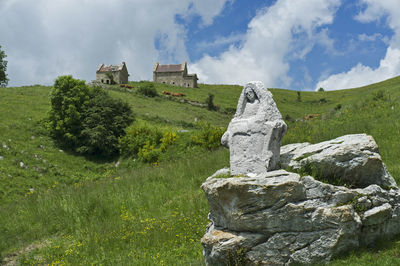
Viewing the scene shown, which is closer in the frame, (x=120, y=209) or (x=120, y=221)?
(x=120, y=221)

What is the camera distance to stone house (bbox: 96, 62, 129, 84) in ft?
227

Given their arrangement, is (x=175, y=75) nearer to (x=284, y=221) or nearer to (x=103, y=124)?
(x=103, y=124)

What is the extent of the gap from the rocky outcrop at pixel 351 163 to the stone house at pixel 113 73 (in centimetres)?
6640

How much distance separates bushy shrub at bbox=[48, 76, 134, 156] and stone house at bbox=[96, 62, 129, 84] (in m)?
41.6

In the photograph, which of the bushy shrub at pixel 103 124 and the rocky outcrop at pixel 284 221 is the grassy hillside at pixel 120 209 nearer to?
the rocky outcrop at pixel 284 221

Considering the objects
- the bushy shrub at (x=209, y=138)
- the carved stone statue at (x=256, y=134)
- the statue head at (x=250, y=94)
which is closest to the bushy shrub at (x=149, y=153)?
the bushy shrub at (x=209, y=138)

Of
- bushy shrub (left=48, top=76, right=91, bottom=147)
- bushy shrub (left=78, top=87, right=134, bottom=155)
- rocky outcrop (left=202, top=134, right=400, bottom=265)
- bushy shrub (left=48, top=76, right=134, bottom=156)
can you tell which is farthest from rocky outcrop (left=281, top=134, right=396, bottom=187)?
bushy shrub (left=48, top=76, right=91, bottom=147)

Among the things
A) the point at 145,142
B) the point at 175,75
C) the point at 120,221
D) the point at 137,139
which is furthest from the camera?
the point at 175,75

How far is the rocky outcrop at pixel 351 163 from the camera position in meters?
6.24

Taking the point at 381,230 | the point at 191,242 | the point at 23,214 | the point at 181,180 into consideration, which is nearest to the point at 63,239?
the point at 23,214

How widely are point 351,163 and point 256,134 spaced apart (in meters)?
2.24

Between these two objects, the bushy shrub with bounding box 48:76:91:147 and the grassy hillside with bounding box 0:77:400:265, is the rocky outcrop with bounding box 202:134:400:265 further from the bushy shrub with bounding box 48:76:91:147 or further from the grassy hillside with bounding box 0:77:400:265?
the bushy shrub with bounding box 48:76:91:147

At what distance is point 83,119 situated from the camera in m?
26.8

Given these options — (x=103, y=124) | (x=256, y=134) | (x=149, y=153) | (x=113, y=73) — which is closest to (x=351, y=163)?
(x=256, y=134)
